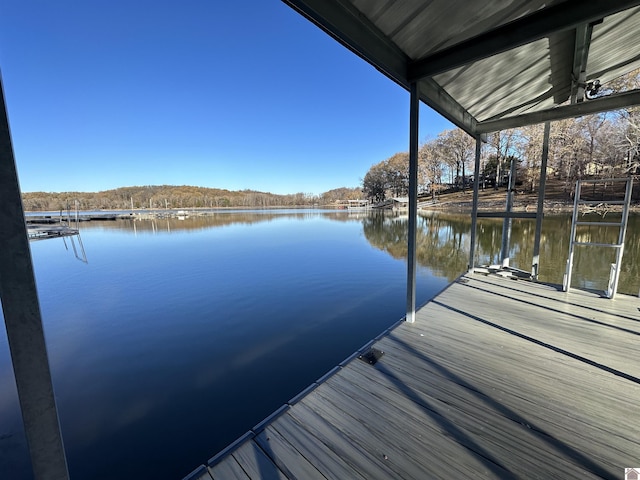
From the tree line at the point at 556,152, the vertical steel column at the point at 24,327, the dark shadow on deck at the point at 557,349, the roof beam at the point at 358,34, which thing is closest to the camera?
the vertical steel column at the point at 24,327

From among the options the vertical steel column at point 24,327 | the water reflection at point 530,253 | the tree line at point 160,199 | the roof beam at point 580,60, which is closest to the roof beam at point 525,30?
the roof beam at point 580,60

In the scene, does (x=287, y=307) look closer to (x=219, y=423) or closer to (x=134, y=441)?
(x=219, y=423)

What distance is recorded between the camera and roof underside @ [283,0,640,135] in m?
1.73

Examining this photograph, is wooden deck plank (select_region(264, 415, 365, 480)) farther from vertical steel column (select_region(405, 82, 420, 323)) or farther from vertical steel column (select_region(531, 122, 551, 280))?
vertical steel column (select_region(531, 122, 551, 280))

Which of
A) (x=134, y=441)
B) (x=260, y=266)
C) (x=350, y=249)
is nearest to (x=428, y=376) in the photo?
(x=134, y=441)

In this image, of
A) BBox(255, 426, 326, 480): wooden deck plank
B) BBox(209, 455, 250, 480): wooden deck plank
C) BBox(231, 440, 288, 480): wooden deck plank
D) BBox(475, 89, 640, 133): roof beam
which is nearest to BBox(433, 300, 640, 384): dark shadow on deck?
BBox(255, 426, 326, 480): wooden deck plank

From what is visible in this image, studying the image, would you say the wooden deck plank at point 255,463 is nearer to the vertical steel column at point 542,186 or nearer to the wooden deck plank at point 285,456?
the wooden deck plank at point 285,456

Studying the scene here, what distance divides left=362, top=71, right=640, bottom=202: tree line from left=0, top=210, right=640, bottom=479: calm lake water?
5.02 metres

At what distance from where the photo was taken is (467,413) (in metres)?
1.58

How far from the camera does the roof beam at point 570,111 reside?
321 centimetres

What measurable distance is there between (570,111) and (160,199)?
249 ft

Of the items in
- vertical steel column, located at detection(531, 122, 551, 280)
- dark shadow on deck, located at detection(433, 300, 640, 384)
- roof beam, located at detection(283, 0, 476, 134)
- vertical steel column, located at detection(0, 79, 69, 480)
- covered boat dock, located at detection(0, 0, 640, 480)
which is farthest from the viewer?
vertical steel column, located at detection(531, 122, 551, 280)

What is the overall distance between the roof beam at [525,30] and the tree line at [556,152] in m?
7.66

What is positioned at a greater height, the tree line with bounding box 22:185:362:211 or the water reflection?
the tree line with bounding box 22:185:362:211
